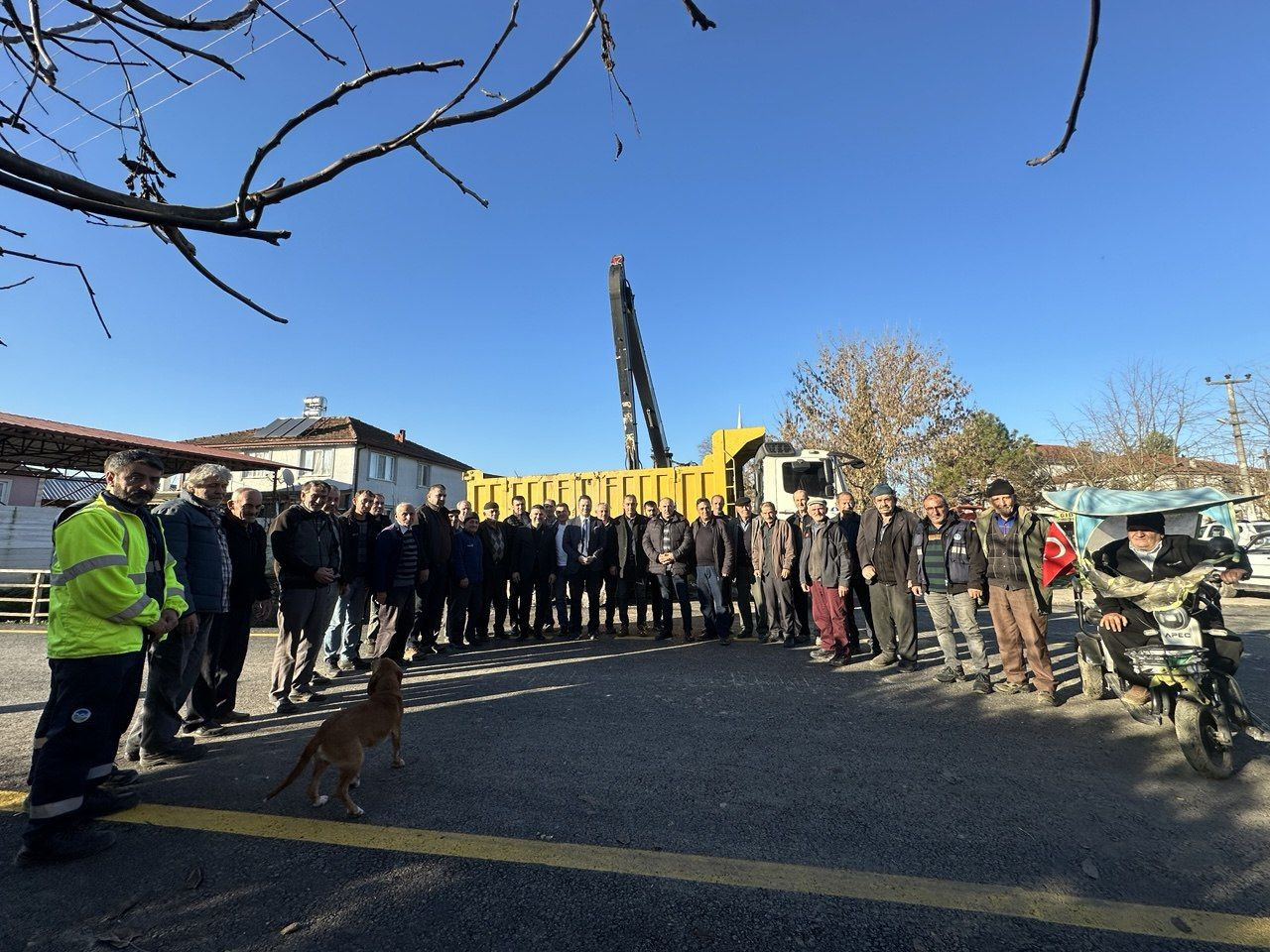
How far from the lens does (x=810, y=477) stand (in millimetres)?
11164

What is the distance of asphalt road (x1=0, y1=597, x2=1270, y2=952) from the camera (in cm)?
202

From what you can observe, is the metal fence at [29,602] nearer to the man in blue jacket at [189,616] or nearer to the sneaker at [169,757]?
the man in blue jacket at [189,616]

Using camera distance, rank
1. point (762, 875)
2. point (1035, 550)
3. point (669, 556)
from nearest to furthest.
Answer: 1. point (762, 875)
2. point (1035, 550)
3. point (669, 556)

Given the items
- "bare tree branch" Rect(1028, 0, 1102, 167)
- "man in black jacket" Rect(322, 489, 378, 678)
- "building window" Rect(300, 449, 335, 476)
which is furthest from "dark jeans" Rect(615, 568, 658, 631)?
"building window" Rect(300, 449, 335, 476)

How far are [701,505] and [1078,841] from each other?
18.8ft

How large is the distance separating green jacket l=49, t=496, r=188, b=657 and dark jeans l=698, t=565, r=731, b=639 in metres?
6.16

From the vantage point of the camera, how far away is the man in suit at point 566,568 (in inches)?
319

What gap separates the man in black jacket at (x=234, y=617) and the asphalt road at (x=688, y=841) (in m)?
0.34

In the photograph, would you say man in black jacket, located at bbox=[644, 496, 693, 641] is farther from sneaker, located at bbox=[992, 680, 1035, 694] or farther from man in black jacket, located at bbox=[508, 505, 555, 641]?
sneaker, located at bbox=[992, 680, 1035, 694]

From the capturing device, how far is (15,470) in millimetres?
18578

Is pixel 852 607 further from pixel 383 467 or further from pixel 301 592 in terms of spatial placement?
pixel 383 467

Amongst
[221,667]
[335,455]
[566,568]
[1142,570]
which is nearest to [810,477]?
[566,568]

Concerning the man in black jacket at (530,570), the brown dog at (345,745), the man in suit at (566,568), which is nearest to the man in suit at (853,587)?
the man in suit at (566,568)

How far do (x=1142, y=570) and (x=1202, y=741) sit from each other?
1205mm
